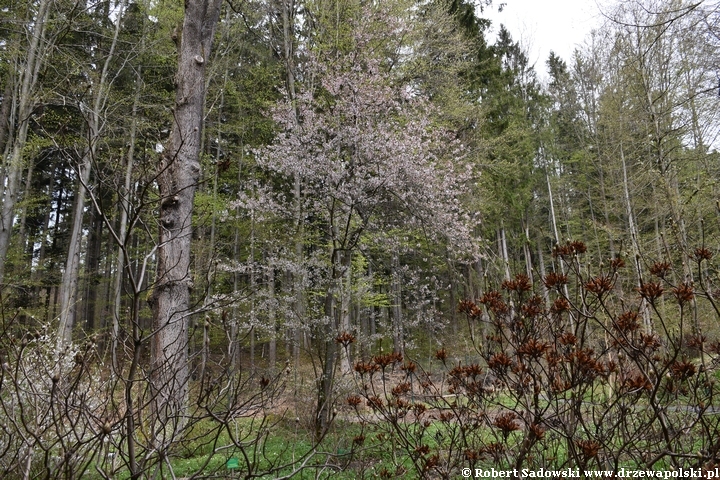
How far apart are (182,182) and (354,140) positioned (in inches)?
246

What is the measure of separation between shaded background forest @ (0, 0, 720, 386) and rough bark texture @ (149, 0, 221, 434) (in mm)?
1151

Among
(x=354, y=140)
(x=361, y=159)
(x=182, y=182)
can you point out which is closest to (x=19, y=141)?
(x=354, y=140)

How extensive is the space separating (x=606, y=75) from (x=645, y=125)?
4.81 m

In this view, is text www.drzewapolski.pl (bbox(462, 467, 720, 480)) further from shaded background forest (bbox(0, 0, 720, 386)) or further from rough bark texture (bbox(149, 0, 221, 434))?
shaded background forest (bbox(0, 0, 720, 386))

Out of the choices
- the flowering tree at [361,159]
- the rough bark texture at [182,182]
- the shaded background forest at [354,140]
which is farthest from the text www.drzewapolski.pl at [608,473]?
the flowering tree at [361,159]

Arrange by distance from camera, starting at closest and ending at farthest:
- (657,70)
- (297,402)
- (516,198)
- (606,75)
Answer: (297,402) < (657,70) < (606,75) < (516,198)

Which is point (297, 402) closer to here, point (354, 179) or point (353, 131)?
point (354, 179)

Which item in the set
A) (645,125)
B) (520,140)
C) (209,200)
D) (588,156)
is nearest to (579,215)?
(588,156)

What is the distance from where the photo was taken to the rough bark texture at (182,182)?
12.1 ft

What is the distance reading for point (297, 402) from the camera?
7648 mm

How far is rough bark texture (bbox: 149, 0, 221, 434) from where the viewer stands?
3.68m

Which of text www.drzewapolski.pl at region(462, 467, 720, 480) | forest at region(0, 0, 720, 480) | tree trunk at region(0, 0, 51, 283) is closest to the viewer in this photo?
text www.drzewapolski.pl at region(462, 467, 720, 480)

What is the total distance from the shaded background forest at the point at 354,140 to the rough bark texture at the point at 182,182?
1.15m

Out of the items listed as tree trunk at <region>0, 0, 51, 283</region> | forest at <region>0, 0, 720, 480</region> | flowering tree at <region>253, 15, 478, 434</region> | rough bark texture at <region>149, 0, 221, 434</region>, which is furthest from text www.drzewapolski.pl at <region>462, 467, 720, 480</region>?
tree trunk at <region>0, 0, 51, 283</region>
